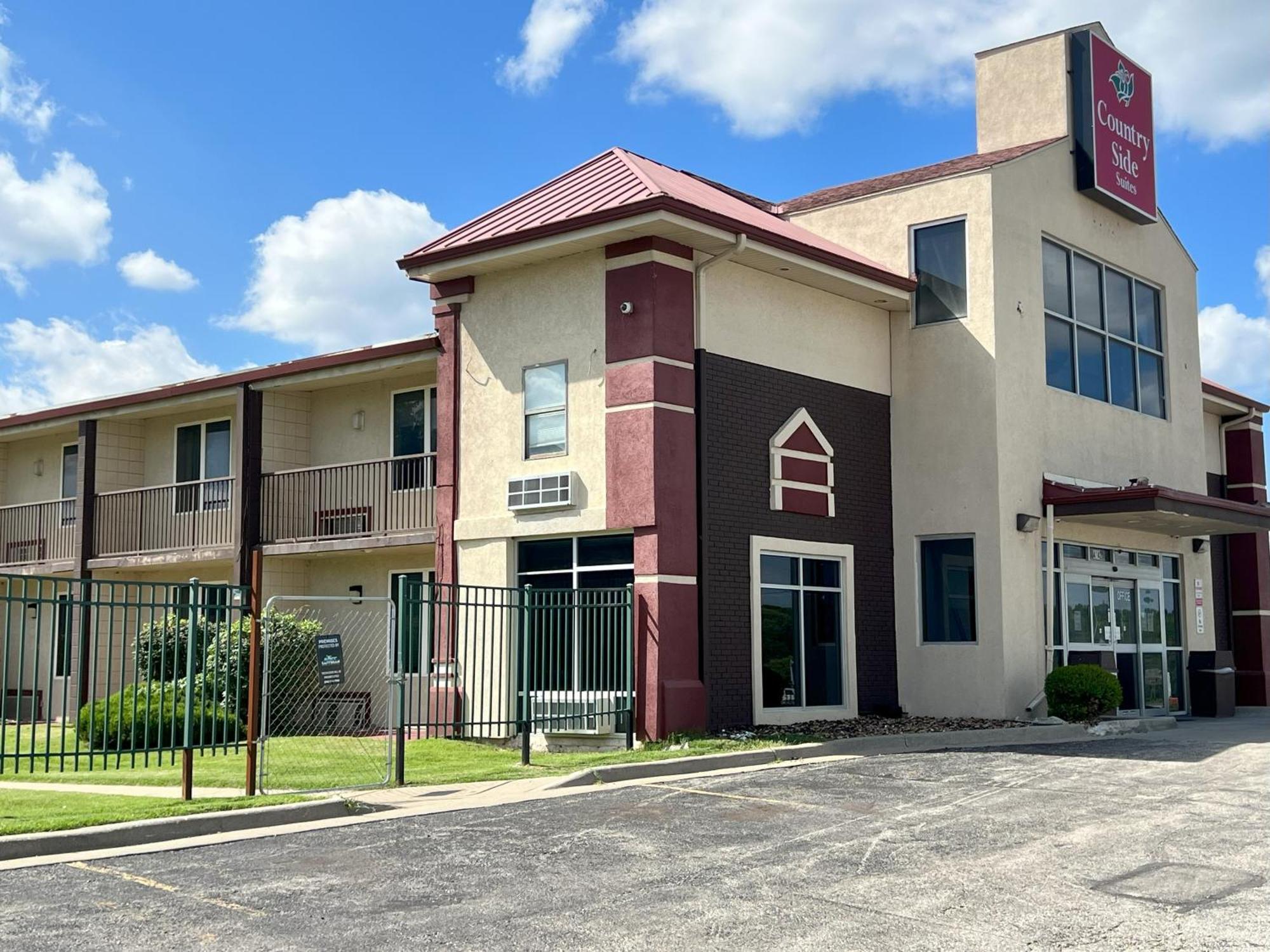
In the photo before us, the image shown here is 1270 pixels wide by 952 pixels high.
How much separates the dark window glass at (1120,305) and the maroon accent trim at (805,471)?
7.22 metres

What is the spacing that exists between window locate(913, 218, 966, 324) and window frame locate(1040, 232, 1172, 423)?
1768 millimetres

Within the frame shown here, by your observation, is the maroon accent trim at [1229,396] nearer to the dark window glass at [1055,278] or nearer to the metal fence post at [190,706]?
the dark window glass at [1055,278]

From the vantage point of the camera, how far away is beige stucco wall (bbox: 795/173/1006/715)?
20.5 m

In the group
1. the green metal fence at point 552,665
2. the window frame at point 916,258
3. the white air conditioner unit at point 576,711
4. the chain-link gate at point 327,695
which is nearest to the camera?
the chain-link gate at point 327,695

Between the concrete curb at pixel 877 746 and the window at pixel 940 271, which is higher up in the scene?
the window at pixel 940 271

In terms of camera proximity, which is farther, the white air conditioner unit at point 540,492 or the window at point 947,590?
the window at point 947,590

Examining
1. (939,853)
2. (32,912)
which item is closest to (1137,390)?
(939,853)

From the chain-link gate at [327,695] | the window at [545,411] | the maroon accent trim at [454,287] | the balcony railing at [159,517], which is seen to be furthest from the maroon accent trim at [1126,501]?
the balcony railing at [159,517]

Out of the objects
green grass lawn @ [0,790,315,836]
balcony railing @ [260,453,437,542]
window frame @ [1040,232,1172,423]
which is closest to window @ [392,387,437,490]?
balcony railing @ [260,453,437,542]

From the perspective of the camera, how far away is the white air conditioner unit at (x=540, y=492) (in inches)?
726

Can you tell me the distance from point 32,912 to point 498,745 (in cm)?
1059

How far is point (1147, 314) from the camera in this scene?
25.5m

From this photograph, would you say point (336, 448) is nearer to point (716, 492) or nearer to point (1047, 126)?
point (716, 492)

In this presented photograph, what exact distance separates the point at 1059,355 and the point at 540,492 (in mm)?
9374
